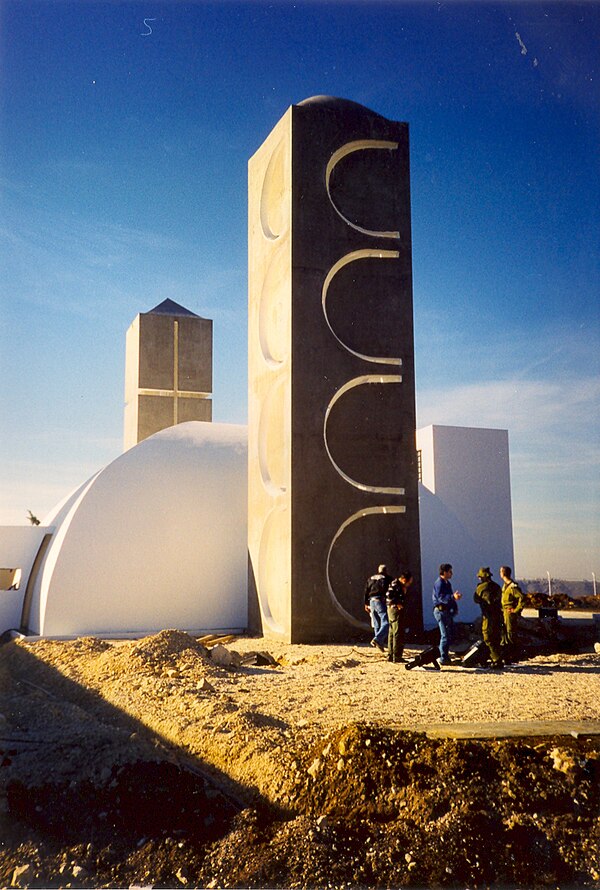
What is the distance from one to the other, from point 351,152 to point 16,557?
35.5ft

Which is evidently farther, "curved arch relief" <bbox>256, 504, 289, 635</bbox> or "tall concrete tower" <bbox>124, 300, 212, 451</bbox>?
"tall concrete tower" <bbox>124, 300, 212, 451</bbox>

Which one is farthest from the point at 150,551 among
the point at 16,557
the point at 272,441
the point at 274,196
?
the point at 274,196

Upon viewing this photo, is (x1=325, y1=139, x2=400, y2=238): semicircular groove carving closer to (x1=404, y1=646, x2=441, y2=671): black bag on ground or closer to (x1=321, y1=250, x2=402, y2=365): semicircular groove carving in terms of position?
(x1=321, y1=250, x2=402, y2=365): semicircular groove carving

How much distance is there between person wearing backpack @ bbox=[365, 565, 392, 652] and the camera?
12.2 meters

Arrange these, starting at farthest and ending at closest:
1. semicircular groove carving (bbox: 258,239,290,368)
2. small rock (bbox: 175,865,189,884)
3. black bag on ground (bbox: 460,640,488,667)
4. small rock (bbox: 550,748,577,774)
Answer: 1. semicircular groove carving (bbox: 258,239,290,368)
2. black bag on ground (bbox: 460,640,488,667)
3. small rock (bbox: 550,748,577,774)
4. small rock (bbox: 175,865,189,884)

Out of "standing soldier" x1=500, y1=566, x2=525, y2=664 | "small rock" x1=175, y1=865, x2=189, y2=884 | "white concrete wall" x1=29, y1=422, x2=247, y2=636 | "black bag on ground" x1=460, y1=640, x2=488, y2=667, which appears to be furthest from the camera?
"white concrete wall" x1=29, y1=422, x2=247, y2=636

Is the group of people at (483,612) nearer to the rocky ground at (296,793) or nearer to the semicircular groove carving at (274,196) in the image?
the rocky ground at (296,793)

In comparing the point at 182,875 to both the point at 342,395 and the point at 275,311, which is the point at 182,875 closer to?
the point at 342,395

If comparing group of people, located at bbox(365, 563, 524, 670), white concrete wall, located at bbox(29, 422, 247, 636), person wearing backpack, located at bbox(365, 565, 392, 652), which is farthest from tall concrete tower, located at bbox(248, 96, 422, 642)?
group of people, located at bbox(365, 563, 524, 670)

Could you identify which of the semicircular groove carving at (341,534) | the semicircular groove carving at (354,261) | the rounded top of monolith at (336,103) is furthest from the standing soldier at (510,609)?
the rounded top of monolith at (336,103)

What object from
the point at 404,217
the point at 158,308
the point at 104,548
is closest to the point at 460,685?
the point at 104,548

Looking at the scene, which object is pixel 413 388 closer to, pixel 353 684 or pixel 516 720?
pixel 353 684

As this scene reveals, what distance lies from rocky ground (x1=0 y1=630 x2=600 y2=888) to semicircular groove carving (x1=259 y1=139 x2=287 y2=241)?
1038 centimetres

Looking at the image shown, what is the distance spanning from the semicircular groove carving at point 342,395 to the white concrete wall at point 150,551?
3.14 metres
